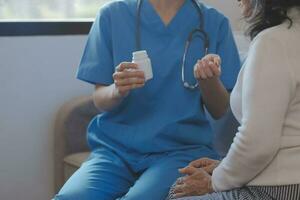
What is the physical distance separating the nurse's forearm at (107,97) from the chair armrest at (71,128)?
0.49 meters

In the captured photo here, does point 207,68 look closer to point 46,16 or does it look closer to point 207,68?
point 207,68

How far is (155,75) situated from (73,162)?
23.3 inches

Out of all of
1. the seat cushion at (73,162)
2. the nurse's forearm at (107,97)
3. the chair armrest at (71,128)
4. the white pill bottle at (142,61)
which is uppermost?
the white pill bottle at (142,61)

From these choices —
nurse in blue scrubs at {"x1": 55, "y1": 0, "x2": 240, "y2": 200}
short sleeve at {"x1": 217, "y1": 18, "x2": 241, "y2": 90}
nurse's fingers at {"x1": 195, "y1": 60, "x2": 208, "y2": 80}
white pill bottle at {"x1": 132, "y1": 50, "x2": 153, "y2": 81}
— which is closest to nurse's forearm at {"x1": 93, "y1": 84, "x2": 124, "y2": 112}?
nurse in blue scrubs at {"x1": 55, "y1": 0, "x2": 240, "y2": 200}

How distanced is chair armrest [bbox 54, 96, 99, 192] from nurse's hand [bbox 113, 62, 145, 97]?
682mm

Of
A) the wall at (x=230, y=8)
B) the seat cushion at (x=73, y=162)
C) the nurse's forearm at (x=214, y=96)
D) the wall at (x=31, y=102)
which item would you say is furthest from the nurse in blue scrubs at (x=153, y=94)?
the wall at (x=230, y=8)

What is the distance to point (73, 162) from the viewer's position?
5.90 ft

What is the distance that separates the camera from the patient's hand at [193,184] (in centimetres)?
113

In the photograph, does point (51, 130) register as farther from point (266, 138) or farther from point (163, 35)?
point (266, 138)

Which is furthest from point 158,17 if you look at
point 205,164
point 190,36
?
point 205,164

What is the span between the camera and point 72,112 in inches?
73.6

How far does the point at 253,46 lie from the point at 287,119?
0.50 feet

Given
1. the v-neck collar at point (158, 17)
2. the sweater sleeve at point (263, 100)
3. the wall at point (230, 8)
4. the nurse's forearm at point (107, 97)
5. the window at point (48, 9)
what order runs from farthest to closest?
the wall at point (230, 8), the window at point (48, 9), the v-neck collar at point (158, 17), the nurse's forearm at point (107, 97), the sweater sleeve at point (263, 100)

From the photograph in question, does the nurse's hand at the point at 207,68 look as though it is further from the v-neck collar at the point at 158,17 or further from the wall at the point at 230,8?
the wall at the point at 230,8
